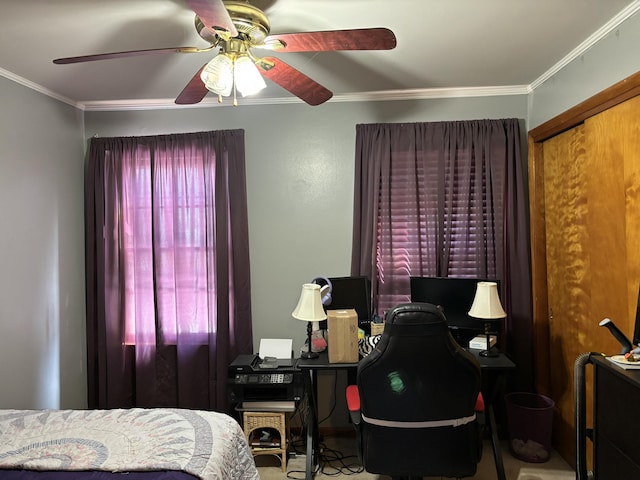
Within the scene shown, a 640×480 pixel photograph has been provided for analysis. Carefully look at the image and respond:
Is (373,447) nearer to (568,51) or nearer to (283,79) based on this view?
(283,79)

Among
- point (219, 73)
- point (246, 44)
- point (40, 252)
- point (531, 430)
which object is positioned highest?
point (246, 44)

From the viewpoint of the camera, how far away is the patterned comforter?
171 centimetres

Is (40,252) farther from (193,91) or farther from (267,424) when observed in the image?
(267,424)

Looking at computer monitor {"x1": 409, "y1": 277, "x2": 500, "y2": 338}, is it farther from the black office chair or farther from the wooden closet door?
the black office chair

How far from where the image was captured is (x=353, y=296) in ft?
10.5

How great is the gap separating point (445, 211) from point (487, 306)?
806mm

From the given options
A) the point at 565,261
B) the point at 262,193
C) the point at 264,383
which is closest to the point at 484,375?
the point at 565,261

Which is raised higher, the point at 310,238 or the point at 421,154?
the point at 421,154

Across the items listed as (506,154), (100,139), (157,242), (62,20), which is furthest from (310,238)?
(62,20)

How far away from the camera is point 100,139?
11.5ft

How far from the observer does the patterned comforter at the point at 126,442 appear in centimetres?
171

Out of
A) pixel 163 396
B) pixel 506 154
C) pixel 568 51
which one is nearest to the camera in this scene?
pixel 568 51

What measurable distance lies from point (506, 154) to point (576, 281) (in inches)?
40.0

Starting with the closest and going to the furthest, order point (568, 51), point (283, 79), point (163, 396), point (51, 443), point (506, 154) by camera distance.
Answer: point (51, 443)
point (283, 79)
point (568, 51)
point (506, 154)
point (163, 396)
